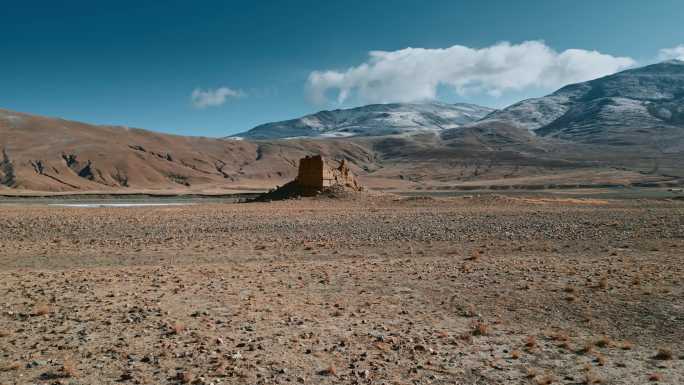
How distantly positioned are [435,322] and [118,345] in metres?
4.78

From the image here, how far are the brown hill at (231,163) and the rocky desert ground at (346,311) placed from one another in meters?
76.0

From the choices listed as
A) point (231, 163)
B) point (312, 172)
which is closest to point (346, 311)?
point (312, 172)

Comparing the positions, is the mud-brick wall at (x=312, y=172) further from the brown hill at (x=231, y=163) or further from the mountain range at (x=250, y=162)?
the mountain range at (x=250, y=162)

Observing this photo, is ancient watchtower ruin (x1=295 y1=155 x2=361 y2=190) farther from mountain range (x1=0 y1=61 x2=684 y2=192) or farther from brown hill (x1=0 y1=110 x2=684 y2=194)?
mountain range (x1=0 y1=61 x2=684 y2=192)

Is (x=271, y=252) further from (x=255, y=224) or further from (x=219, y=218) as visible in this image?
(x=219, y=218)

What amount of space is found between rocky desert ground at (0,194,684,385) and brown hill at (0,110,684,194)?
249 feet

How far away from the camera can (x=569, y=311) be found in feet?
29.1

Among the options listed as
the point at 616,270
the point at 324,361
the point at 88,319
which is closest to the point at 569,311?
the point at 616,270

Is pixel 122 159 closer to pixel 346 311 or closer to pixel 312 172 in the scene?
pixel 312 172

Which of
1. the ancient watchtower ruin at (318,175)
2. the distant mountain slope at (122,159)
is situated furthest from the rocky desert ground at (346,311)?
the distant mountain slope at (122,159)

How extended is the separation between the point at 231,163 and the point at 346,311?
147 m

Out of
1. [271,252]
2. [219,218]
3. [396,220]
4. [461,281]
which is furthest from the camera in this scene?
[219,218]

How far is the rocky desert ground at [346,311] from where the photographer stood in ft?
20.9

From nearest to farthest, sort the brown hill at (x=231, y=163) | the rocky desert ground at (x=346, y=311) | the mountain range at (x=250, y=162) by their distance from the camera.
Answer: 1. the rocky desert ground at (x=346, y=311)
2. the brown hill at (x=231, y=163)
3. the mountain range at (x=250, y=162)
